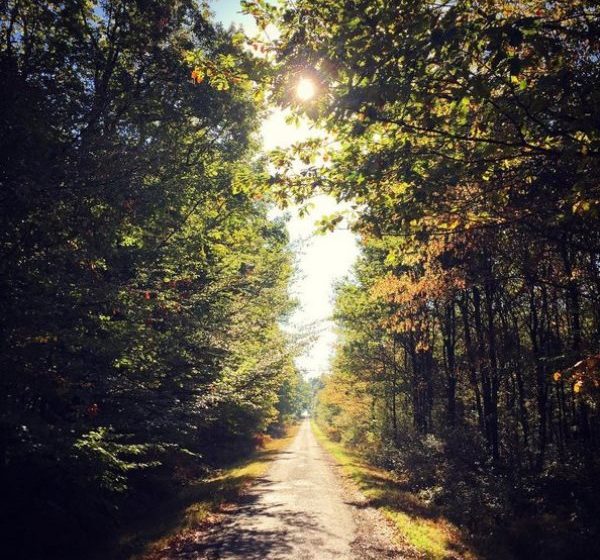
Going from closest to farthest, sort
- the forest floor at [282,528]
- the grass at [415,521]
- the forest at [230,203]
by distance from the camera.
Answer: the forest at [230,203]
the forest floor at [282,528]
the grass at [415,521]

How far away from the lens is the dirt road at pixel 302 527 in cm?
898

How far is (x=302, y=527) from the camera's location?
35.2ft

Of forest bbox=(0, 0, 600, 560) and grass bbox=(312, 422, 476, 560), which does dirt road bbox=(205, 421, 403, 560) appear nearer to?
grass bbox=(312, 422, 476, 560)

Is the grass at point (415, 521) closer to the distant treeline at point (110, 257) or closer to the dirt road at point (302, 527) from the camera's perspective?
the dirt road at point (302, 527)

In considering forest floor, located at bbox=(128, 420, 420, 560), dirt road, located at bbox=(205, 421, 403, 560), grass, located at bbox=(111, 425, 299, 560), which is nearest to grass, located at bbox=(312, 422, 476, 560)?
forest floor, located at bbox=(128, 420, 420, 560)

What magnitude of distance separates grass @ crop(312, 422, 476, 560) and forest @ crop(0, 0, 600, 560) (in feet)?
1.99

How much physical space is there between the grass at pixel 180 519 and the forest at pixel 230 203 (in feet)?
2.45

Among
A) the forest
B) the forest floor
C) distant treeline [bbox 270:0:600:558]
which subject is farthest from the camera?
the forest floor

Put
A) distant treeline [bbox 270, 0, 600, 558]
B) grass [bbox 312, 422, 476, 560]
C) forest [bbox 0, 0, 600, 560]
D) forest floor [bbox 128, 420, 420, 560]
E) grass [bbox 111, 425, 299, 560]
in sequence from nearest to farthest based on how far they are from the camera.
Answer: distant treeline [bbox 270, 0, 600, 558]
forest [bbox 0, 0, 600, 560]
forest floor [bbox 128, 420, 420, 560]
grass [bbox 111, 425, 299, 560]
grass [bbox 312, 422, 476, 560]

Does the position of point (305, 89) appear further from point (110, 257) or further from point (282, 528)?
point (282, 528)

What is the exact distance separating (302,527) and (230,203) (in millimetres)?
10155

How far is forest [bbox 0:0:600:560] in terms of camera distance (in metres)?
4.76

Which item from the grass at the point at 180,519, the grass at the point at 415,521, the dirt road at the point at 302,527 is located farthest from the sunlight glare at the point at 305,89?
the grass at the point at 415,521

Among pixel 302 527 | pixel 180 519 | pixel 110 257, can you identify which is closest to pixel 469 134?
pixel 110 257
